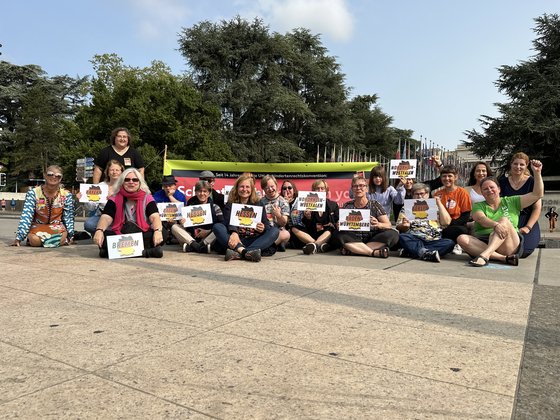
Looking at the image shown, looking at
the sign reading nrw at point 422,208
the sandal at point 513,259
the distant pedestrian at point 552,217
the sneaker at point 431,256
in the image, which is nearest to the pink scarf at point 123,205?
the sign reading nrw at point 422,208

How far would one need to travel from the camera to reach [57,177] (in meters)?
7.32

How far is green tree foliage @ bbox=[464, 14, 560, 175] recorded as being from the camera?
28.5 meters

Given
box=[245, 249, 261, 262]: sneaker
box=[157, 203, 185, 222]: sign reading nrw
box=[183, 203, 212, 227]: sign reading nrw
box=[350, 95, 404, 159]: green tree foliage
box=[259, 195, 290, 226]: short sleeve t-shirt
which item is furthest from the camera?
box=[350, 95, 404, 159]: green tree foliage

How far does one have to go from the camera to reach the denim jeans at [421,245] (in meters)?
7.02

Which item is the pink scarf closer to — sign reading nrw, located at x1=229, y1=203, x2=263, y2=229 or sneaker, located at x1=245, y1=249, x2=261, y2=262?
sign reading nrw, located at x1=229, y1=203, x2=263, y2=229

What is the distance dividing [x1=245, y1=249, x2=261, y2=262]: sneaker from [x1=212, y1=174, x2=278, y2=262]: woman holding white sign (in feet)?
0.62


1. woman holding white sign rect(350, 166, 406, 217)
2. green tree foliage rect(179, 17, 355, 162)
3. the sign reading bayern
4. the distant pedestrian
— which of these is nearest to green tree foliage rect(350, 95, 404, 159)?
green tree foliage rect(179, 17, 355, 162)

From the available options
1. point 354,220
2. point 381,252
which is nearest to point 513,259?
point 381,252

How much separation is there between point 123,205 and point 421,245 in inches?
173

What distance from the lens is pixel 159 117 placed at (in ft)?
116

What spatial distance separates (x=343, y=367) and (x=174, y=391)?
0.91 metres

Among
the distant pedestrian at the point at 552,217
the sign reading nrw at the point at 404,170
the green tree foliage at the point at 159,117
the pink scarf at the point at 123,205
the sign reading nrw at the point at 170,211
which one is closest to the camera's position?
the pink scarf at the point at 123,205

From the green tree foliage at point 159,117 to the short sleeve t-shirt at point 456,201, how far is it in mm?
29085

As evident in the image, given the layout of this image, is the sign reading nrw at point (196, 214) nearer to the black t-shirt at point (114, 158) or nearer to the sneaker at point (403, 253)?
the black t-shirt at point (114, 158)
